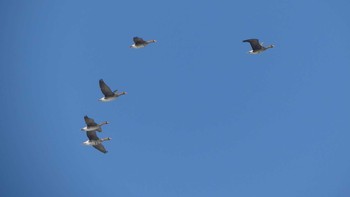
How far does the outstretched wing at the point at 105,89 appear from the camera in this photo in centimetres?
8467

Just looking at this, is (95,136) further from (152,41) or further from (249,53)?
(249,53)

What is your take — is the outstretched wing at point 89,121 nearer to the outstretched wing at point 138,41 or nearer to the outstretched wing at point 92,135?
the outstretched wing at point 92,135

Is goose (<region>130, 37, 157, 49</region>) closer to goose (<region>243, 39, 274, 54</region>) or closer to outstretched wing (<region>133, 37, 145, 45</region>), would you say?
outstretched wing (<region>133, 37, 145, 45</region>)

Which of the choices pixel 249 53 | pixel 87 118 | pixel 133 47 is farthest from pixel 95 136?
pixel 249 53

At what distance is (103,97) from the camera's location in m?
86.5

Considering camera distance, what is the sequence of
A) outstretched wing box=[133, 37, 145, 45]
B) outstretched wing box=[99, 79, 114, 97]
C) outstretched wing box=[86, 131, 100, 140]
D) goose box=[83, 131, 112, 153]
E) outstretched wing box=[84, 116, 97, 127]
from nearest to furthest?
outstretched wing box=[99, 79, 114, 97] < outstretched wing box=[84, 116, 97, 127] < outstretched wing box=[133, 37, 145, 45] < outstretched wing box=[86, 131, 100, 140] < goose box=[83, 131, 112, 153]

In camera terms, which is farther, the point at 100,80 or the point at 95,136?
the point at 95,136

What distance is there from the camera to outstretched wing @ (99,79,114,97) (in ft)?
278

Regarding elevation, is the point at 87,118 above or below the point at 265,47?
below

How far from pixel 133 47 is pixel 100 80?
21.2ft

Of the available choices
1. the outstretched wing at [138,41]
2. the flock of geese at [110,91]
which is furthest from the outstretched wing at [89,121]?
the outstretched wing at [138,41]

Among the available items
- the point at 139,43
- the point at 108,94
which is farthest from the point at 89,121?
the point at 139,43

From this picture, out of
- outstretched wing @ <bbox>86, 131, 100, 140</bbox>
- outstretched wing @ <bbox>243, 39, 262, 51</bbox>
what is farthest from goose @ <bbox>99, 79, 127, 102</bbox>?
outstretched wing @ <bbox>243, 39, 262, 51</bbox>

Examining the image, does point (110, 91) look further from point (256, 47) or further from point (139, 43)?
point (256, 47)
